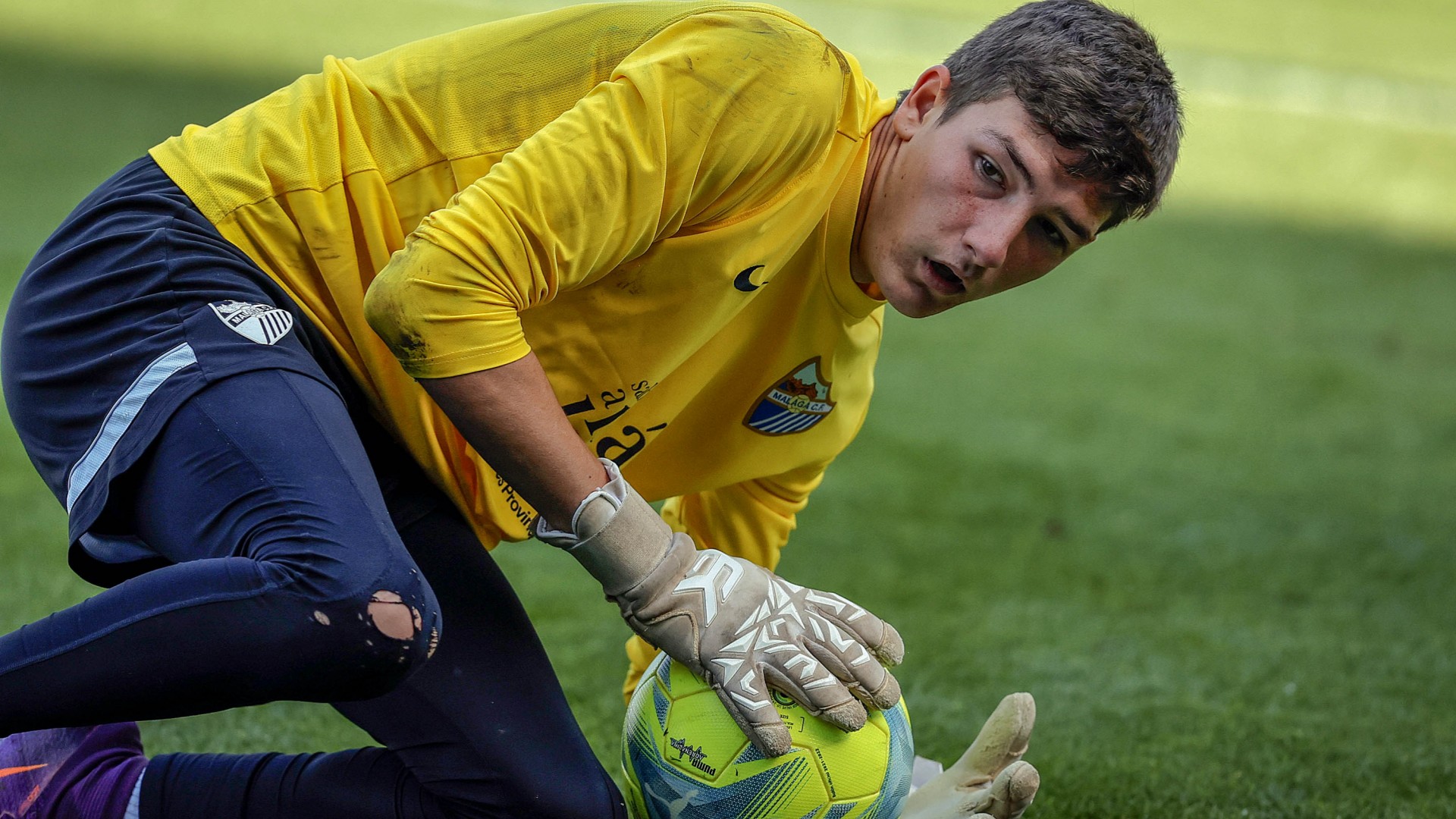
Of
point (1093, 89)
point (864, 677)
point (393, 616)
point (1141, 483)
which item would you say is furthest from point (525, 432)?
point (1141, 483)

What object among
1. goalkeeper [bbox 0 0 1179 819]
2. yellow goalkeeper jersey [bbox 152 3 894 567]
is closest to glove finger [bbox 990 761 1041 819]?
goalkeeper [bbox 0 0 1179 819]

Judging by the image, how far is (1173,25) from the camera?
43.9 feet

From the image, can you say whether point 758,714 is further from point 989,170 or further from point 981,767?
point 989,170

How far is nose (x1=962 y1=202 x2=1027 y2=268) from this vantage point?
1.97m

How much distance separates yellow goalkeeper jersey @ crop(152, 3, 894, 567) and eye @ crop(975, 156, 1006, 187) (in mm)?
201

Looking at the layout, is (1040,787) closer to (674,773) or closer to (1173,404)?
(674,773)

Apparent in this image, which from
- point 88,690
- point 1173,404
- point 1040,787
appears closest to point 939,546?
point 1040,787

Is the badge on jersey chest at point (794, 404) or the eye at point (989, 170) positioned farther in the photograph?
the badge on jersey chest at point (794, 404)

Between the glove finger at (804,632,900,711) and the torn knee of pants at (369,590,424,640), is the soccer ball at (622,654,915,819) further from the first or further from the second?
the torn knee of pants at (369,590,424,640)

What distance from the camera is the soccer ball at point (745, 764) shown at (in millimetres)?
2061

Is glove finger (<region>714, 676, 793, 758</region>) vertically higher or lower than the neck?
lower

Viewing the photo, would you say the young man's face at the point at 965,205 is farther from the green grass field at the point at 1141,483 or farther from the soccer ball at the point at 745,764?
the green grass field at the point at 1141,483

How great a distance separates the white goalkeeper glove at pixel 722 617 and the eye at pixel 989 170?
0.67 metres

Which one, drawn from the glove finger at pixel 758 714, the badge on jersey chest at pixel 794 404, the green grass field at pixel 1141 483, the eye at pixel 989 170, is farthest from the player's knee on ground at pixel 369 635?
the green grass field at pixel 1141 483
